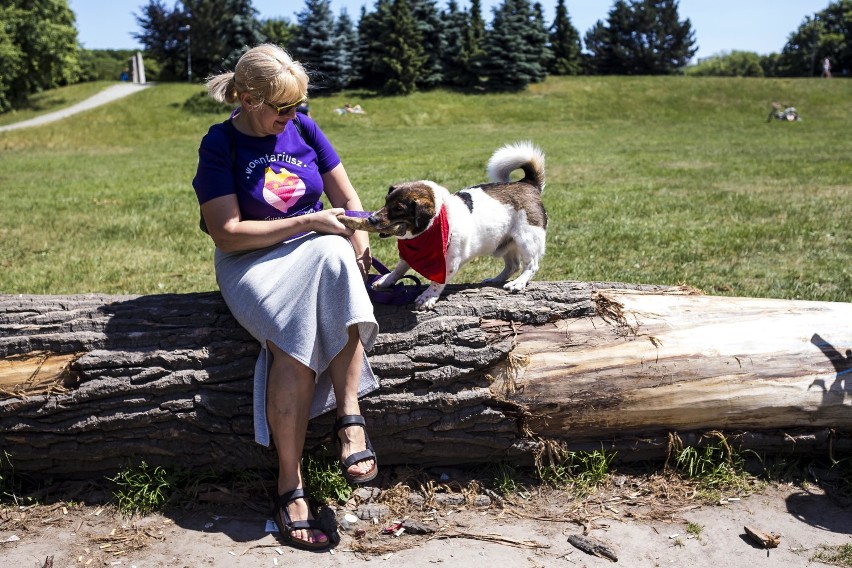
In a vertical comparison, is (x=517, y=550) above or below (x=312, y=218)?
below

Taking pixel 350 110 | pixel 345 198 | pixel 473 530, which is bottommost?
pixel 473 530

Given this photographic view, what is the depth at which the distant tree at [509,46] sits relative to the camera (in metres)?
38.1

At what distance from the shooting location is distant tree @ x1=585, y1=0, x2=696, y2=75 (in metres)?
52.7

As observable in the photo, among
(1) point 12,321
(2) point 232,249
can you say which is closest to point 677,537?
(2) point 232,249

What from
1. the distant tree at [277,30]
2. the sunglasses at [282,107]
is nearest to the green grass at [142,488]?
the sunglasses at [282,107]

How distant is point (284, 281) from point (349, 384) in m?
0.54

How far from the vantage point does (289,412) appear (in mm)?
3180

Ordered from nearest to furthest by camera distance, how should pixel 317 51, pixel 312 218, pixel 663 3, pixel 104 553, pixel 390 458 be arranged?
pixel 104 553 → pixel 312 218 → pixel 390 458 → pixel 317 51 → pixel 663 3

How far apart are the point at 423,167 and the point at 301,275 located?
41.7 ft

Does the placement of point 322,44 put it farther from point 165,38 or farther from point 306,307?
point 306,307

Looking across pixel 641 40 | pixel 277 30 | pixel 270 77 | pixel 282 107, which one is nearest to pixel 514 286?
pixel 282 107

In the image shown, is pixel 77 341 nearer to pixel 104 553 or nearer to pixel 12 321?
pixel 12 321

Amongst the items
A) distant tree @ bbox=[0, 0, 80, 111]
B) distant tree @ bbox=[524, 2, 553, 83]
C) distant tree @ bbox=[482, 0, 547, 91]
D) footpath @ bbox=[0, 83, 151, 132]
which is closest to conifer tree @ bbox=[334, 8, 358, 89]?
distant tree @ bbox=[482, 0, 547, 91]

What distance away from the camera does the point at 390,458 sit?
3.59 metres
